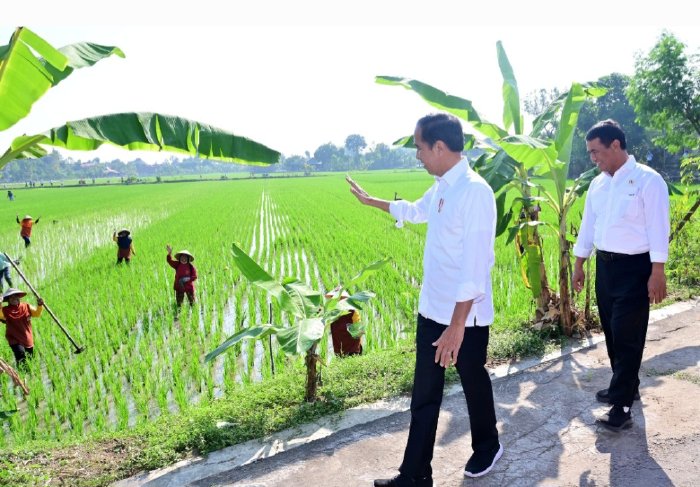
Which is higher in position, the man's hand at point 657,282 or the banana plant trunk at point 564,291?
the man's hand at point 657,282

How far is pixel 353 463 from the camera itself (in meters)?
2.66

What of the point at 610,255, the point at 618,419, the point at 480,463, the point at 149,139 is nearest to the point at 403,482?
the point at 480,463

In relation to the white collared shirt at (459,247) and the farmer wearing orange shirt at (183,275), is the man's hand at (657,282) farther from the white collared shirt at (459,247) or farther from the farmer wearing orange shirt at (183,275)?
the farmer wearing orange shirt at (183,275)

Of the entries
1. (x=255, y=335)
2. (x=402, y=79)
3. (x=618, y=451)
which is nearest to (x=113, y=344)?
(x=255, y=335)

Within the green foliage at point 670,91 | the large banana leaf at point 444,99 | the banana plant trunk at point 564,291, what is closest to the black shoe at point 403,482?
the banana plant trunk at point 564,291

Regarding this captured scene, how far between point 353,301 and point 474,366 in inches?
55.5

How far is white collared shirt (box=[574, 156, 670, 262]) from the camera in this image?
8.92ft

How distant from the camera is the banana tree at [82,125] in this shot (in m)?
2.64

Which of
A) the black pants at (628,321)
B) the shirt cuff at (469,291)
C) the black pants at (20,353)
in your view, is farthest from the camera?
the black pants at (20,353)

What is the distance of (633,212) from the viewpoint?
282 centimetres

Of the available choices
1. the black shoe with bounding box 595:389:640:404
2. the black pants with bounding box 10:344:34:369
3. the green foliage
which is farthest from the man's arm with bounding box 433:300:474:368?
the green foliage

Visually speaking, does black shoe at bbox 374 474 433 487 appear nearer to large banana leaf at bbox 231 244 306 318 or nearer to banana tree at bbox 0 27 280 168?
large banana leaf at bbox 231 244 306 318

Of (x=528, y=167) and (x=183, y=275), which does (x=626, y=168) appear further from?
(x=183, y=275)

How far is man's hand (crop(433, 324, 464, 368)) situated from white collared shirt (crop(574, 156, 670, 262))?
133 cm
